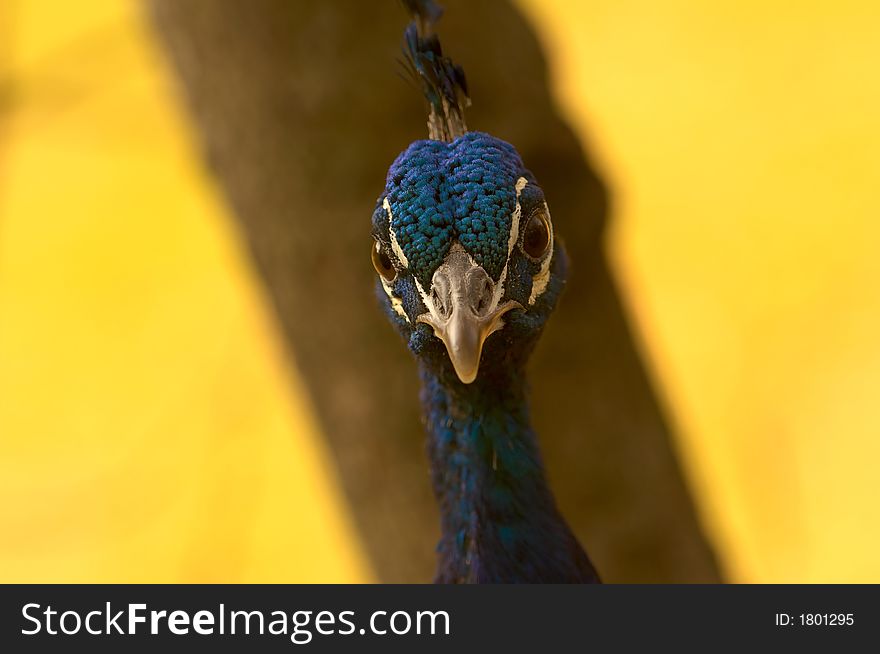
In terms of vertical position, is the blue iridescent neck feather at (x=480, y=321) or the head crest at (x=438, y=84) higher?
the head crest at (x=438, y=84)

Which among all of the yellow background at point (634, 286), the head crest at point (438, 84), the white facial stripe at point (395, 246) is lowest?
the yellow background at point (634, 286)

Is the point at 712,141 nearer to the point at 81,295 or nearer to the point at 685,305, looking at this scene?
the point at 685,305

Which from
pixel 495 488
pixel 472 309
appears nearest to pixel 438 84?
pixel 472 309

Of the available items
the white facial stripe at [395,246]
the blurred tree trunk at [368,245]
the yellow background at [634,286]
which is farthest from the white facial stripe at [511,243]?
the yellow background at [634,286]

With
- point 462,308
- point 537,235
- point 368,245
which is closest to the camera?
point 462,308

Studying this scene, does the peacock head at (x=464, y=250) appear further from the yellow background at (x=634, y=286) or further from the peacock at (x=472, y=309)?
the yellow background at (x=634, y=286)

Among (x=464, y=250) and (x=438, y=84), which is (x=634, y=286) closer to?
(x=438, y=84)
